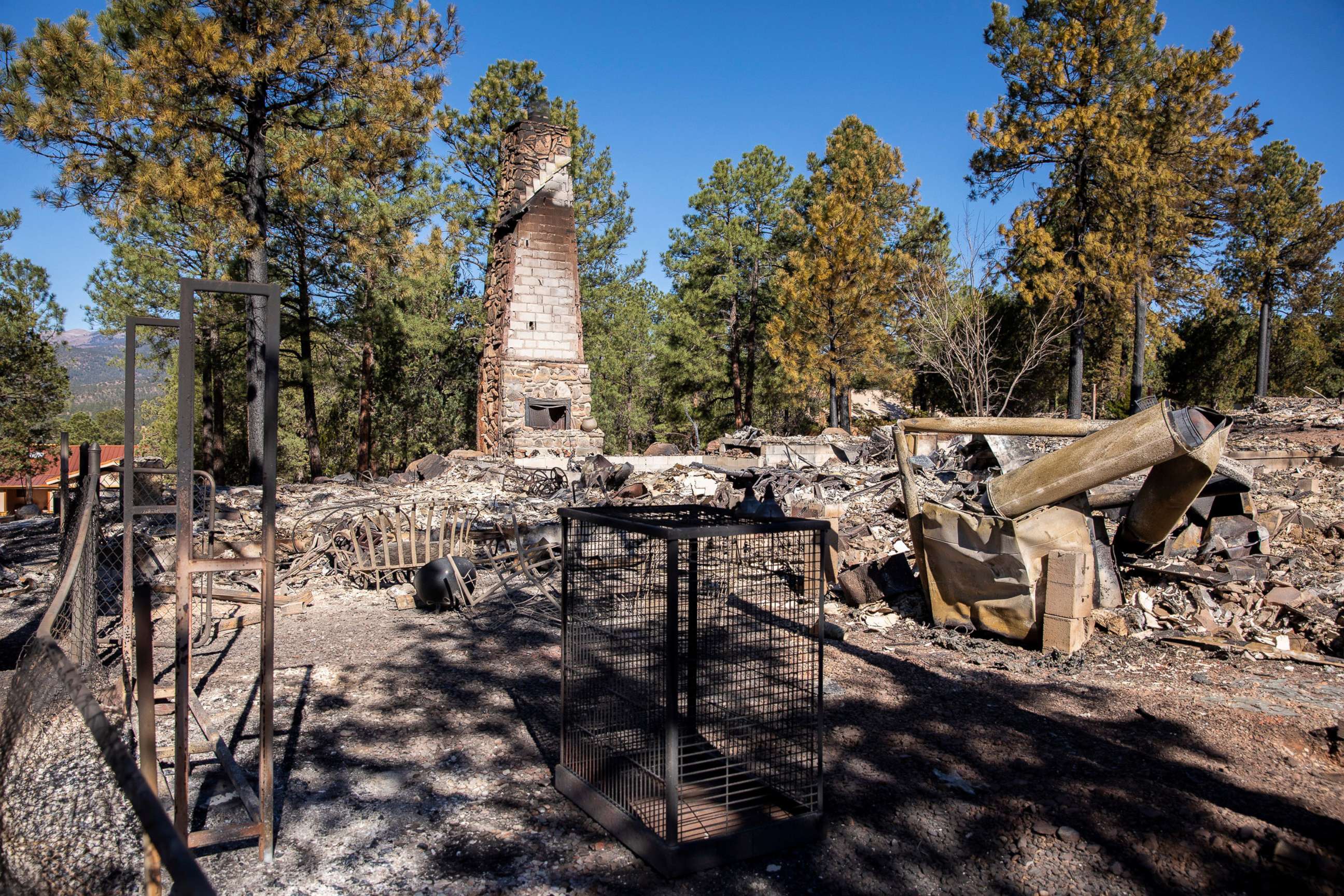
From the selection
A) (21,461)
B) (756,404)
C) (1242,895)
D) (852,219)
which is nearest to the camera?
(1242,895)

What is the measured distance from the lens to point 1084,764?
4109mm

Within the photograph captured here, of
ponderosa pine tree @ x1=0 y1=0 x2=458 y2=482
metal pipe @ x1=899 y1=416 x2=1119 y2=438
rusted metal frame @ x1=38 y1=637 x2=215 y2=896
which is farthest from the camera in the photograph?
ponderosa pine tree @ x1=0 y1=0 x2=458 y2=482

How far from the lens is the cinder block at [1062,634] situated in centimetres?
595

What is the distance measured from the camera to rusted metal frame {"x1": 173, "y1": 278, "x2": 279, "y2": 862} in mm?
3002

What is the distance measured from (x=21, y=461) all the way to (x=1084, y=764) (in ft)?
75.4

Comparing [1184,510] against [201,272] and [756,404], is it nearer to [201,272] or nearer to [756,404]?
[201,272]

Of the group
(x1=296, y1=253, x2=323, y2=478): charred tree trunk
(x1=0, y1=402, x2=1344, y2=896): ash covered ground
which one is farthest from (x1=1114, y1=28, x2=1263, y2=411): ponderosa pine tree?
(x1=296, y1=253, x2=323, y2=478): charred tree trunk

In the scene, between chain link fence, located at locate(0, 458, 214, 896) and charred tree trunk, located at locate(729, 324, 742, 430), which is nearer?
chain link fence, located at locate(0, 458, 214, 896)

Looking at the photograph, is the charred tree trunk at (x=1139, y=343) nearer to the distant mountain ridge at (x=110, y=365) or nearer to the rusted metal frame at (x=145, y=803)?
the distant mountain ridge at (x=110, y=365)

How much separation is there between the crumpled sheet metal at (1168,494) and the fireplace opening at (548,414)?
12442mm

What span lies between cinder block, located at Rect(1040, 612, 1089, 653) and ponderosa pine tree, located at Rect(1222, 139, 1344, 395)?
77.2 feet

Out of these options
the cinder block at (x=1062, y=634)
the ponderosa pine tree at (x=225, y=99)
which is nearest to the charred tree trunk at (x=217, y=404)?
the ponderosa pine tree at (x=225, y=99)

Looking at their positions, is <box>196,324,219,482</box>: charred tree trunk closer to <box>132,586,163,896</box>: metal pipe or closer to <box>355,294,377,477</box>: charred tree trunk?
<box>355,294,377,477</box>: charred tree trunk

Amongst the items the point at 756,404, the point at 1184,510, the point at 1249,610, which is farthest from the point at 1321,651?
the point at 756,404
